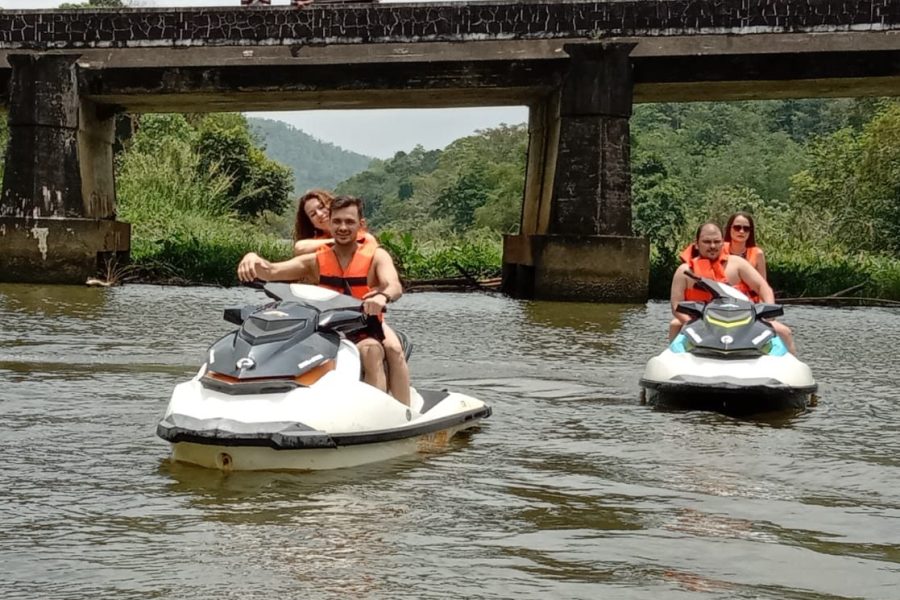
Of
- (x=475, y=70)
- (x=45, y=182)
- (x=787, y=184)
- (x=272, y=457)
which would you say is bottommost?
(x=272, y=457)

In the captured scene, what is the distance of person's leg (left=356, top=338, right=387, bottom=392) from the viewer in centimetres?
644

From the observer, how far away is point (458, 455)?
6.54 metres

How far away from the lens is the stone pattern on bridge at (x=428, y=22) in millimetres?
18547

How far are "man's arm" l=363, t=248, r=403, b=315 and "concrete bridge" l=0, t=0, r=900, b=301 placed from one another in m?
11.8

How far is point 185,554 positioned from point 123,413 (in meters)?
3.27

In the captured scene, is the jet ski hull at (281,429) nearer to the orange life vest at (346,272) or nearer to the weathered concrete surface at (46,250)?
the orange life vest at (346,272)

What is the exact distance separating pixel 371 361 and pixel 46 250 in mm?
14007

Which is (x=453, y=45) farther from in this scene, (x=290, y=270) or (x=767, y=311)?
(x=290, y=270)

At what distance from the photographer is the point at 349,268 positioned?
22.5 ft

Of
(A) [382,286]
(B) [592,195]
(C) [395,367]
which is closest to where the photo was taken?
(C) [395,367]

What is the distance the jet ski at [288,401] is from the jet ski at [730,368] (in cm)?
227

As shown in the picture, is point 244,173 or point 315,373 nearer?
point 315,373

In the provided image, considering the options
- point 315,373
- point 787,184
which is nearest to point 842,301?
point 315,373

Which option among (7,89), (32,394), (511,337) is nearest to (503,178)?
(7,89)
